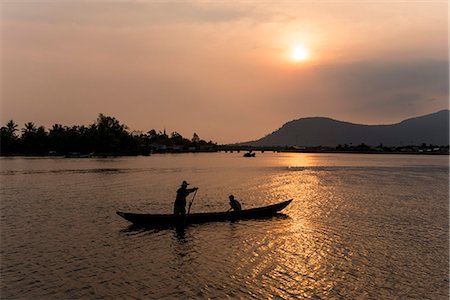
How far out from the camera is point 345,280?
59.9ft

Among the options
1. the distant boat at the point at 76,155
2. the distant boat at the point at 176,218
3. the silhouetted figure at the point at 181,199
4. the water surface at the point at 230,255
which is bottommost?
the water surface at the point at 230,255

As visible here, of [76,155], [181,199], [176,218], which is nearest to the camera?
[176,218]

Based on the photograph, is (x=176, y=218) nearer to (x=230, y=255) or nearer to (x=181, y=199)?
(x=181, y=199)

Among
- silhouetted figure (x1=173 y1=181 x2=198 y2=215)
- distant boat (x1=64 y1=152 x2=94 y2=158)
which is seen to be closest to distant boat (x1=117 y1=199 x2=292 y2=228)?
silhouetted figure (x1=173 y1=181 x2=198 y2=215)

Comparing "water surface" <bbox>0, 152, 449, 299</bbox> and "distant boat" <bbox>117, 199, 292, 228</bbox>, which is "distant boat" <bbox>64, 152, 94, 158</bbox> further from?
"distant boat" <bbox>117, 199, 292, 228</bbox>

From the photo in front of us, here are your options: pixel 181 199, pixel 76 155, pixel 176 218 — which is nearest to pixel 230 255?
pixel 176 218

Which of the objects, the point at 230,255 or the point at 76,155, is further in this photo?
the point at 76,155

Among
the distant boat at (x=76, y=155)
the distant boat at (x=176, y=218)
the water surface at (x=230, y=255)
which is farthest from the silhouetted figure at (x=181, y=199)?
the distant boat at (x=76, y=155)

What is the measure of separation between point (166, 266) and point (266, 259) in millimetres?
5275

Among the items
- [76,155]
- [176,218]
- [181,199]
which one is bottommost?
[176,218]

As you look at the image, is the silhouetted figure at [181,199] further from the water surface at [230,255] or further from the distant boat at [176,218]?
the water surface at [230,255]

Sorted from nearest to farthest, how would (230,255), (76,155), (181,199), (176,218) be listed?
(230,255) < (176,218) < (181,199) < (76,155)

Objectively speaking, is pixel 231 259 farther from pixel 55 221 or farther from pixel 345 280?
pixel 55 221

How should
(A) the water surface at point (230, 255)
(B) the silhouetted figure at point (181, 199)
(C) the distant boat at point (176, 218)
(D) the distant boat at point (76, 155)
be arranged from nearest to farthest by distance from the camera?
(A) the water surface at point (230, 255)
(C) the distant boat at point (176, 218)
(B) the silhouetted figure at point (181, 199)
(D) the distant boat at point (76, 155)
